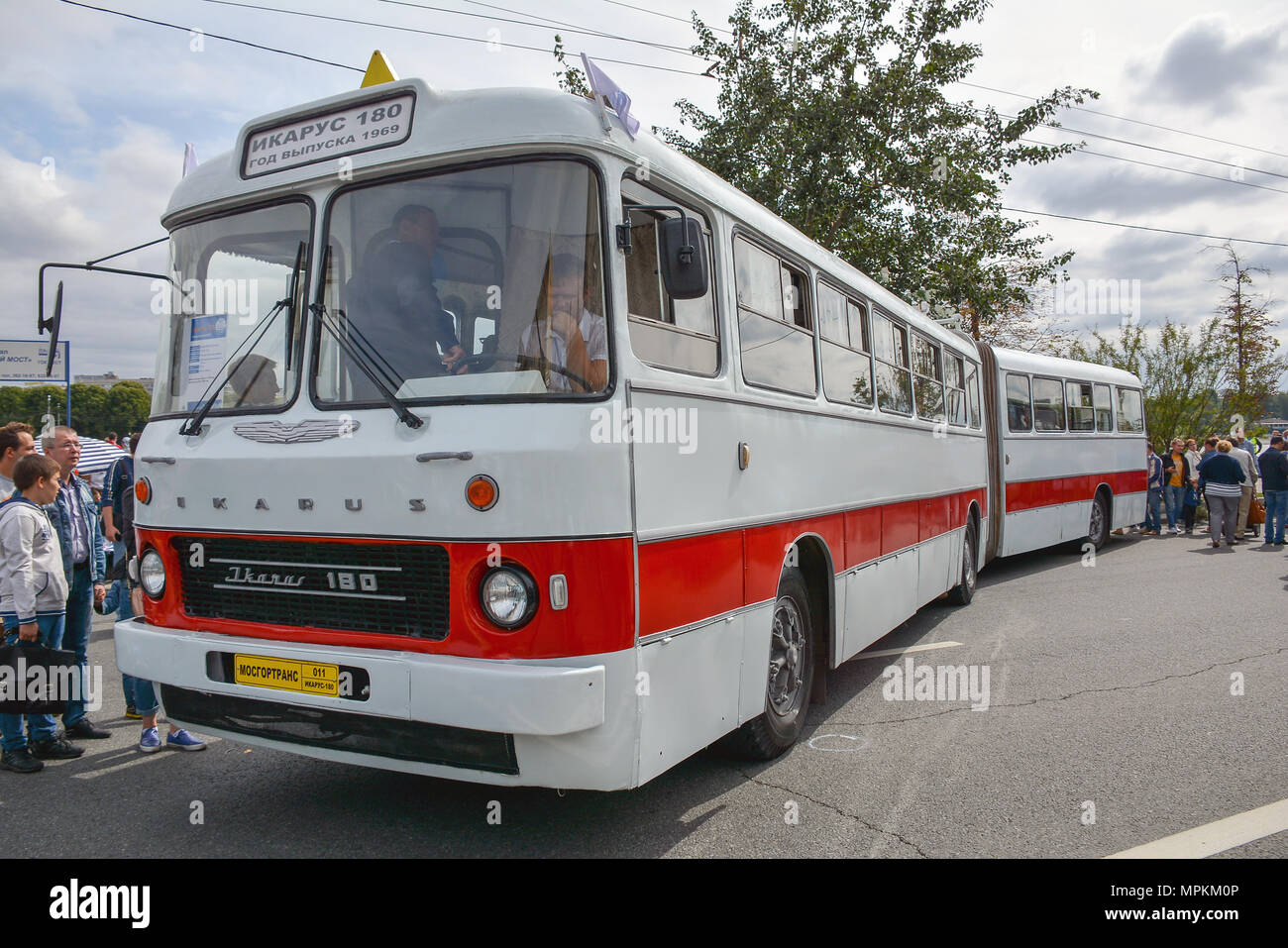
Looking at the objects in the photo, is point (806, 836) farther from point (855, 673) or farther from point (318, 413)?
point (855, 673)

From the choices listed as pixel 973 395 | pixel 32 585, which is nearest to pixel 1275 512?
pixel 973 395

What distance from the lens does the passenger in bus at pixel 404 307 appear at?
12.0 ft

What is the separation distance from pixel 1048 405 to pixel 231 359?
13134mm

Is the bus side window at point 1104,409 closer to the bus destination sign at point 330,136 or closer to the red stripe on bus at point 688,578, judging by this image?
the red stripe on bus at point 688,578

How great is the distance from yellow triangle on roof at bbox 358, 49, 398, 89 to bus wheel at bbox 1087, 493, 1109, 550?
1513cm

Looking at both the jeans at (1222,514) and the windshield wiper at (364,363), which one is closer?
the windshield wiper at (364,363)

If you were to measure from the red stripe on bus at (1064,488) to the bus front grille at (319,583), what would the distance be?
11.1 meters

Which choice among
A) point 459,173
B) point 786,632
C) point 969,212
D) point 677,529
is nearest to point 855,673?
point 786,632

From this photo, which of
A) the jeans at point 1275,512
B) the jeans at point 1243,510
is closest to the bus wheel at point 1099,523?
the jeans at point 1275,512

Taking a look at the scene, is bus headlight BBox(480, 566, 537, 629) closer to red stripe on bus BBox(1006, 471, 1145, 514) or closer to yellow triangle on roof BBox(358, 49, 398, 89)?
yellow triangle on roof BBox(358, 49, 398, 89)

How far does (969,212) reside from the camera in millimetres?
17812

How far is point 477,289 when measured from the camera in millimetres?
3609

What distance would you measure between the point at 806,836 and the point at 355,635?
207cm

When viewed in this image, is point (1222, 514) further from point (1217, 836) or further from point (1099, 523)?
point (1217, 836)
